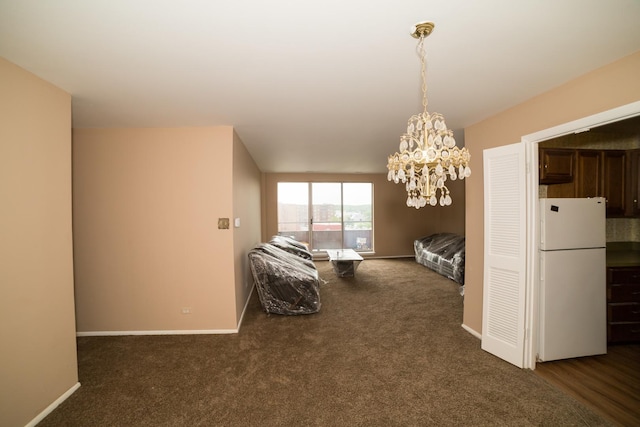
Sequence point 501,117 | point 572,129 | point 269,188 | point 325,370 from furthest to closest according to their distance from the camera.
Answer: point 269,188
point 501,117
point 325,370
point 572,129

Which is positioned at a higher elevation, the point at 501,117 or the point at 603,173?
the point at 501,117

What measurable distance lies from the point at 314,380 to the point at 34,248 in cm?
233

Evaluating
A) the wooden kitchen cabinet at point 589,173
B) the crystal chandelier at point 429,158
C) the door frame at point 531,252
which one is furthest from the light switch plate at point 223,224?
the wooden kitchen cabinet at point 589,173

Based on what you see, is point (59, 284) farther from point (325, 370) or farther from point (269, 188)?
point (269, 188)

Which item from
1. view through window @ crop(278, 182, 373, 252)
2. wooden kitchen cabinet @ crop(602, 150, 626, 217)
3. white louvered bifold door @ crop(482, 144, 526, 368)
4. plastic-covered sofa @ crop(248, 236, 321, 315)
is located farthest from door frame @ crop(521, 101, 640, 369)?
view through window @ crop(278, 182, 373, 252)

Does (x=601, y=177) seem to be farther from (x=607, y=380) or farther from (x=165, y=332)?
(x=165, y=332)

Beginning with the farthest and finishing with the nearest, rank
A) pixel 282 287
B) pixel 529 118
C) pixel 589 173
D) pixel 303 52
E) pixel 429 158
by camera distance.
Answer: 1. pixel 282 287
2. pixel 589 173
3. pixel 529 118
4. pixel 303 52
5. pixel 429 158

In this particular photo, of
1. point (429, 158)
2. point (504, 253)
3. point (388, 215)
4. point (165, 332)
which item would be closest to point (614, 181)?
point (504, 253)

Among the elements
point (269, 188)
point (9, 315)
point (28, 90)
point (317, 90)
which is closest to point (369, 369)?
point (317, 90)

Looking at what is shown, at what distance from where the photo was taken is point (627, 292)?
2562 mm

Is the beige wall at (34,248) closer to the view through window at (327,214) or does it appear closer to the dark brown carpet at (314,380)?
the dark brown carpet at (314,380)

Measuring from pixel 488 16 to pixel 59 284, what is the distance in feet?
11.0

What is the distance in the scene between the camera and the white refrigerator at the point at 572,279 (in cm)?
226

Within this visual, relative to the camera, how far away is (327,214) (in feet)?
23.3
